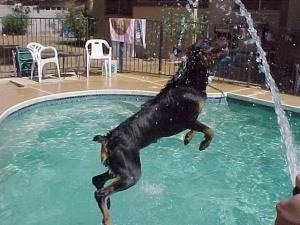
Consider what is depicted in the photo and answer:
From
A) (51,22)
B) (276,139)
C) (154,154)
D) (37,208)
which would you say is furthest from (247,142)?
(51,22)

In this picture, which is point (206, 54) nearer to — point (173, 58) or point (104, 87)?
point (104, 87)

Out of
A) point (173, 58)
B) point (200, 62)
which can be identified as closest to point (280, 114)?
point (200, 62)

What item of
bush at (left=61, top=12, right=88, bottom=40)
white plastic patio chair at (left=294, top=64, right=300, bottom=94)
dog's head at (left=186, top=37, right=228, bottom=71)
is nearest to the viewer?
dog's head at (left=186, top=37, right=228, bottom=71)

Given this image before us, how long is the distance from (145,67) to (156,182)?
8.13 m

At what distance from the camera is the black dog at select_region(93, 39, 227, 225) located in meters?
3.84

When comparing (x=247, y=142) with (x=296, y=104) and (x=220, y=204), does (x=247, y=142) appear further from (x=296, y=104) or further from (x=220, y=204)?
(x=220, y=204)

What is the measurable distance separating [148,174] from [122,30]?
7.16 metres

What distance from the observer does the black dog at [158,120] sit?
3836mm

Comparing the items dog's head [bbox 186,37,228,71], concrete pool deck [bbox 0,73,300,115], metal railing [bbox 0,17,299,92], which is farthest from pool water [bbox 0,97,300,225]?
metal railing [bbox 0,17,299,92]

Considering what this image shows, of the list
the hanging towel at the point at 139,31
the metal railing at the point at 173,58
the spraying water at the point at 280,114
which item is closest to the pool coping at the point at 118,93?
the metal railing at the point at 173,58

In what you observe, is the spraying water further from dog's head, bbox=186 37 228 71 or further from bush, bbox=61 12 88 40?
bush, bbox=61 12 88 40

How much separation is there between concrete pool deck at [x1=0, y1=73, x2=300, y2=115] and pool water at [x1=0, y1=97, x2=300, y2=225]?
0.45 meters

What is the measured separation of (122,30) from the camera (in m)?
13.0

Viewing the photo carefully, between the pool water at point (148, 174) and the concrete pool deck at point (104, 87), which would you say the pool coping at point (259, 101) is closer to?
the concrete pool deck at point (104, 87)
